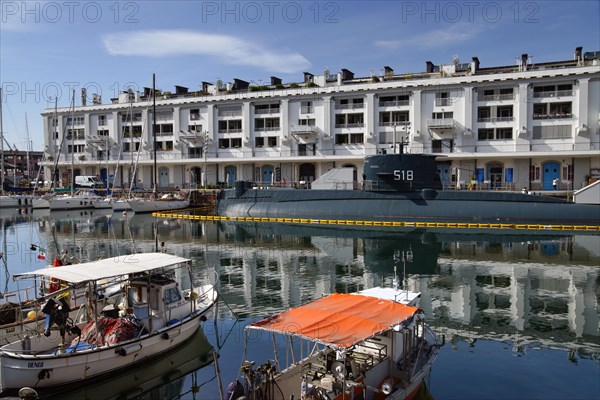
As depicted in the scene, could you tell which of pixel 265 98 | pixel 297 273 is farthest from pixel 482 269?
pixel 265 98

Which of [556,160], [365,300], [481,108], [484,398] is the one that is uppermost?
[481,108]

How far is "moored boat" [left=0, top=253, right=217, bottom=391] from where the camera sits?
42.4ft

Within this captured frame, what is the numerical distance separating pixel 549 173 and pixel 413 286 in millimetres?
45337

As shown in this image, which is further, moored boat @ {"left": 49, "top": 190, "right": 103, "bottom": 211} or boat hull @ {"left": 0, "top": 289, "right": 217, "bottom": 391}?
moored boat @ {"left": 49, "top": 190, "right": 103, "bottom": 211}

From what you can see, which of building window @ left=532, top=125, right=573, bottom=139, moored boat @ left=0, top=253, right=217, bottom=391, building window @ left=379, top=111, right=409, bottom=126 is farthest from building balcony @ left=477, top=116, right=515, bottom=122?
moored boat @ left=0, top=253, right=217, bottom=391

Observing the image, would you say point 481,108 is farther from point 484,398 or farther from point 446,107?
point 484,398

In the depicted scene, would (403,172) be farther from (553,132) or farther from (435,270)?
(553,132)

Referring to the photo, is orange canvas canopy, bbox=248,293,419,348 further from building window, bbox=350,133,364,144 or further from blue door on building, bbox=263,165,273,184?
blue door on building, bbox=263,165,273,184

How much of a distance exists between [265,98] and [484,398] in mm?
65669

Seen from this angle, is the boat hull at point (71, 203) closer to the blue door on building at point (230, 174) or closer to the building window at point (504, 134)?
the blue door on building at point (230, 174)

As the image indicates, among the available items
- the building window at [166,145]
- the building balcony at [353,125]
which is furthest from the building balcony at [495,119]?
the building window at [166,145]

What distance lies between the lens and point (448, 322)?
60.6 ft

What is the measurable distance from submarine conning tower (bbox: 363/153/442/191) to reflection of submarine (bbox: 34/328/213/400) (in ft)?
101

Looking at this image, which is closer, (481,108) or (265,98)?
(481,108)
